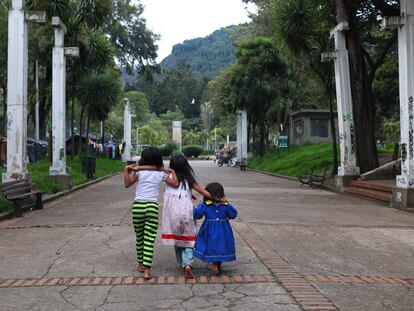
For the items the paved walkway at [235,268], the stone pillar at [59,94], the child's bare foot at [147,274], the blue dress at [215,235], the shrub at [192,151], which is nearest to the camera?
the paved walkway at [235,268]

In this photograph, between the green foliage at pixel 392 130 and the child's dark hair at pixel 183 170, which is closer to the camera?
the child's dark hair at pixel 183 170

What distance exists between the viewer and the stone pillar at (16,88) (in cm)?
1315

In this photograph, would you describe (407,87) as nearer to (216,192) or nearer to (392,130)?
(216,192)

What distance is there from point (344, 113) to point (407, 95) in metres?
5.46

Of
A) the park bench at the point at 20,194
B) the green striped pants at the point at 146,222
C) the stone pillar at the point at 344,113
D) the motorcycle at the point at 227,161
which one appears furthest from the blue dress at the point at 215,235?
the motorcycle at the point at 227,161

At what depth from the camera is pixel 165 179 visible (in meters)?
6.17

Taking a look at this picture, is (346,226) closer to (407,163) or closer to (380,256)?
(380,256)

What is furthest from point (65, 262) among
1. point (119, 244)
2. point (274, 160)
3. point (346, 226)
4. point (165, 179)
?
point (274, 160)

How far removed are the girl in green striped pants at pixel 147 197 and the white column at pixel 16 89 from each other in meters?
7.75

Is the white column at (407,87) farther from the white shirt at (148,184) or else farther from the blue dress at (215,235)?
the white shirt at (148,184)

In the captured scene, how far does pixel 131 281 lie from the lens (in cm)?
591

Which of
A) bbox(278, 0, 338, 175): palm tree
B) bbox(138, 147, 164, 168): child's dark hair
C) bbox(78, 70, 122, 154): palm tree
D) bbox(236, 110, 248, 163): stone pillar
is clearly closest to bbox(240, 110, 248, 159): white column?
bbox(236, 110, 248, 163): stone pillar

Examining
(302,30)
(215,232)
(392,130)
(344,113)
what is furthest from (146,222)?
(392,130)

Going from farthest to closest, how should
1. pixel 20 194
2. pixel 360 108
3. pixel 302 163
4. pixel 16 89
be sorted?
1. pixel 302 163
2. pixel 360 108
3. pixel 16 89
4. pixel 20 194
